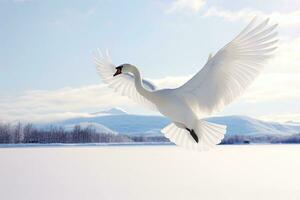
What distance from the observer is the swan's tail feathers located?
103 inches

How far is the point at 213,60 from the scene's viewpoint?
287cm

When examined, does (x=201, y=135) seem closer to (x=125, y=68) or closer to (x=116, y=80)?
(x=125, y=68)

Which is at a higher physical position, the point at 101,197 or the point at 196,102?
the point at 196,102

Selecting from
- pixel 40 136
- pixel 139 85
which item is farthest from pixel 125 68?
pixel 40 136

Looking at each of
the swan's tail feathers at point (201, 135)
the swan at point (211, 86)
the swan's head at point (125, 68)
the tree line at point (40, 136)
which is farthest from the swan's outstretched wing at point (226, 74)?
the tree line at point (40, 136)

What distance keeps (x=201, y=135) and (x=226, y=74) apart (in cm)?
37

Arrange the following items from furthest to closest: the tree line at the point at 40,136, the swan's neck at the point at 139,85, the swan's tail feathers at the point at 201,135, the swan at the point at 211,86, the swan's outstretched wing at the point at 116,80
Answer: the tree line at the point at 40,136, the swan's outstretched wing at the point at 116,80, the swan's tail feathers at the point at 201,135, the swan's neck at the point at 139,85, the swan at the point at 211,86

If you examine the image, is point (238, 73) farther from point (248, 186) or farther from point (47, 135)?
point (47, 135)

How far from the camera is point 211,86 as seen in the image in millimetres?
2770

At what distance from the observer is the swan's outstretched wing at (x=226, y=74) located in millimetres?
2555

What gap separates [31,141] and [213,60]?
141ft

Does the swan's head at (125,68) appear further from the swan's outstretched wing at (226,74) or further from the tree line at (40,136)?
the tree line at (40,136)

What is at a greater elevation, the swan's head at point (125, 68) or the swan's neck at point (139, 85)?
the swan's head at point (125, 68)

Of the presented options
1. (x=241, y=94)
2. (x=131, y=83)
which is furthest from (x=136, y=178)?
(x=241, y=94)
